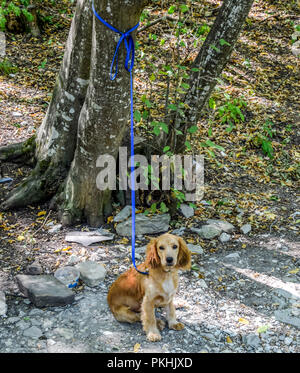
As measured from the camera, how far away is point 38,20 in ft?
33.9

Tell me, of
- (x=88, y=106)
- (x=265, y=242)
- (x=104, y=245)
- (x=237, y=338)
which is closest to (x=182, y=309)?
(x=237, y=338)

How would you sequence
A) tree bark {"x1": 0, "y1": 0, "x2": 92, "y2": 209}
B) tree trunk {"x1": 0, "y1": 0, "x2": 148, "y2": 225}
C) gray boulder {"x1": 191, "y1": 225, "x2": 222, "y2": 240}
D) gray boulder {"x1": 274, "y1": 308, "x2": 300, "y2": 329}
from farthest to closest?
1. gray boulder {"x1": 191, "y1": 225, "x2": 222, "y2": 240}
2. tree bark {"x1": 0, "y1": 0, "x2": 92, "y2": 209}
3. tree trunk {"x1": 0, "y1": 0, "x2": 148, "y2": 225}
4. gray boulder {"x1": 274, "y1": 308, "x2": 300, "y2": 329}

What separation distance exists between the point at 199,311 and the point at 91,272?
135cm

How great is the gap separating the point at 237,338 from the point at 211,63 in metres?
3.71

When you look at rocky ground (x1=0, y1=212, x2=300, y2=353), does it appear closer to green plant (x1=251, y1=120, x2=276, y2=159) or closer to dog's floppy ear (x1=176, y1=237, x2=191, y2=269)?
dog's floppy ear (x1=176, y1=237, x2=191, y2=269)

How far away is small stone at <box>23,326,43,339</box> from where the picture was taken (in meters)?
3.96

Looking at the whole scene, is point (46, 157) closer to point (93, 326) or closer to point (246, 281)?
point (93, 326)

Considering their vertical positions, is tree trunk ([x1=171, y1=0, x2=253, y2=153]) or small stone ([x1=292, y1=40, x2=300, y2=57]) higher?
small stone ([x1=292, y1=40, x2=300, y2=57])

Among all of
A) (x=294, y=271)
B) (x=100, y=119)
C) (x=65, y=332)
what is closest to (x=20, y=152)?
(x=100, y=119)

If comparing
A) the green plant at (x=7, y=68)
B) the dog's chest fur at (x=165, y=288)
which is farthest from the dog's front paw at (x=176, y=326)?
the green plant at (x=7, y=68)

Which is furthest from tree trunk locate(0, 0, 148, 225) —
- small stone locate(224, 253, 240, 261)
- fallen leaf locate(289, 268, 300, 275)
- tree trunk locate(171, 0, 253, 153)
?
fallen leaf locate(289, 268, 300, 275)

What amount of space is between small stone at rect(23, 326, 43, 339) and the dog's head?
126 cm

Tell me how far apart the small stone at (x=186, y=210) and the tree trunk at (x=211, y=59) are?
0.88 m

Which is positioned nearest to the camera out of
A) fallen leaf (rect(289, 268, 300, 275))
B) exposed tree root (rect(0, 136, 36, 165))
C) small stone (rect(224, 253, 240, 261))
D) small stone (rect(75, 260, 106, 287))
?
small stone (rect(75, 260, 106, 287))
